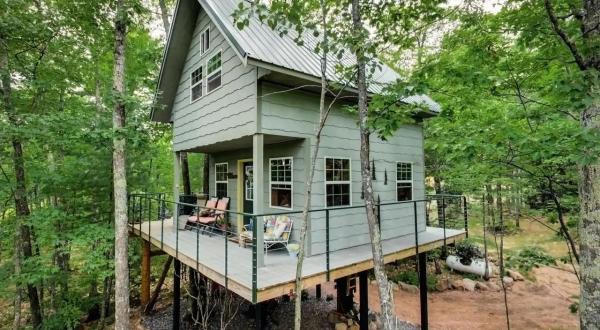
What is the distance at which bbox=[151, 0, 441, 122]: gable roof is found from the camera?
525cm

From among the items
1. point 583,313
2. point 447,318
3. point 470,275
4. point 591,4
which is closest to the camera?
point 591,4

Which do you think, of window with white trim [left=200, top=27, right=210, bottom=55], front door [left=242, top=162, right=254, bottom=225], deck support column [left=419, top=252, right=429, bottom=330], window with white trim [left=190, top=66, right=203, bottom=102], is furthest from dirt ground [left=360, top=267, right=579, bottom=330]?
window with white trim [left=200, top=27, right=210, bottom=55]

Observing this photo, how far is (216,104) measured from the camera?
7203mm

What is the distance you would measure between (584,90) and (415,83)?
5.92 feet

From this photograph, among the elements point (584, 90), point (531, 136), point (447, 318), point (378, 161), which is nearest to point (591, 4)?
point (584, 90)

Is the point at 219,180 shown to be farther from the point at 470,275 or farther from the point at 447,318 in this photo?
the point at 470,275

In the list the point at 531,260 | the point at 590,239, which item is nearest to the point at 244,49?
the point at 590,239

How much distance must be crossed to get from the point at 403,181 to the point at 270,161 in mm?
4051

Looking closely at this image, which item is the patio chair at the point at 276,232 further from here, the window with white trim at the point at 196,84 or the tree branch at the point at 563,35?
the tree branch at the point at 563,35

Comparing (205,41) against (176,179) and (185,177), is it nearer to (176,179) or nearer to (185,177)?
(176,179)

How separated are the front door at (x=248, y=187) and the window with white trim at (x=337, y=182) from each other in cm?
285

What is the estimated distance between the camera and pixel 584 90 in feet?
10.8

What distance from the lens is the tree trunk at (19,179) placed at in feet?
25.4

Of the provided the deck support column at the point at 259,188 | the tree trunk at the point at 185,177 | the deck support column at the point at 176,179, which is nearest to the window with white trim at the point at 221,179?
the deck support column at the point at 176,179
